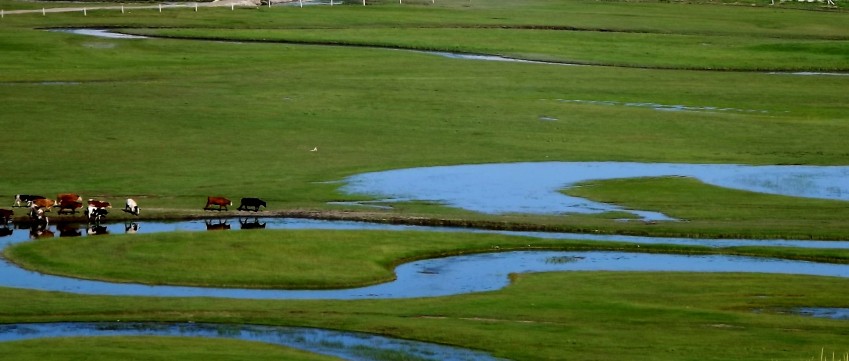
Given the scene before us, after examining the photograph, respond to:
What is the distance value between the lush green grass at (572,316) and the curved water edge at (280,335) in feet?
1.32

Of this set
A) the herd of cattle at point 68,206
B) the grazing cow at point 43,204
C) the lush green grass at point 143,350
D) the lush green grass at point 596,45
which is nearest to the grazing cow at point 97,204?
the herd of cattle at point 68,206

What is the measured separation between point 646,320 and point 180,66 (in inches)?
2155

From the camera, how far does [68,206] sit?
45.8m

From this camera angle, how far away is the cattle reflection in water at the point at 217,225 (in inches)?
1777

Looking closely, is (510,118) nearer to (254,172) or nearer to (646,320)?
(254,172)

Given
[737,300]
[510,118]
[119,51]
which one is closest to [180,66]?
[119,51]

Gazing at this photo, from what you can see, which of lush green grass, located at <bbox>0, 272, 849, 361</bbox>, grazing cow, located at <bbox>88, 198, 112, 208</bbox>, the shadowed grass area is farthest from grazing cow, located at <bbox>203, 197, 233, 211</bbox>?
the shadowed grass area

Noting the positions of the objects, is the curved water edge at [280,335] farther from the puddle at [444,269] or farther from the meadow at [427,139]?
the puddle at [444,269]

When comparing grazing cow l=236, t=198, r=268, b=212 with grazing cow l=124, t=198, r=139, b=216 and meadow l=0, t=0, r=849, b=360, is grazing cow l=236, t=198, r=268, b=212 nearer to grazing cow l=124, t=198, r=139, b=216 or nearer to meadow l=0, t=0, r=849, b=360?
meadow l=0, t=0, r=849, b=360

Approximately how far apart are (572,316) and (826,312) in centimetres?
601

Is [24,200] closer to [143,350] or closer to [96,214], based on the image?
[96,214]

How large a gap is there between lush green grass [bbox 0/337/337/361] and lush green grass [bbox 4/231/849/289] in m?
6.81

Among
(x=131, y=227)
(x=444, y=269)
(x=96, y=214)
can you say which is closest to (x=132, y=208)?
(x=96, y=214)

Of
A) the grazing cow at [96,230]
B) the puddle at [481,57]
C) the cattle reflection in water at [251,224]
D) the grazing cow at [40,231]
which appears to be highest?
the puddle at [481,57]
